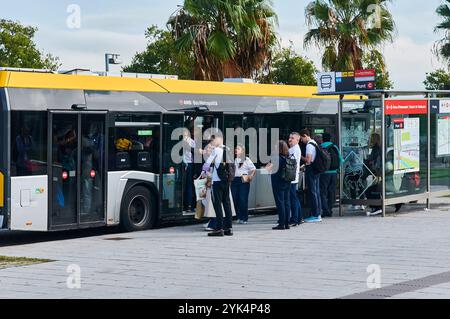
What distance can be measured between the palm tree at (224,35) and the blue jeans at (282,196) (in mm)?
13044

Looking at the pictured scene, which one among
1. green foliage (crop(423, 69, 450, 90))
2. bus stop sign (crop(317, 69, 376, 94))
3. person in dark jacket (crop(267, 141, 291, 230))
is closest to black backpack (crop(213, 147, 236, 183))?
person in dark jacket (crop(267, 141, 291, 230))

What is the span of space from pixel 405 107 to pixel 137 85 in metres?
5.48

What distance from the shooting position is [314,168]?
1877cm

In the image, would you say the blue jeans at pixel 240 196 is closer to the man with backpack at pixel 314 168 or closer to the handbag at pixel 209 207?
the man with backpack at pixel 314 168

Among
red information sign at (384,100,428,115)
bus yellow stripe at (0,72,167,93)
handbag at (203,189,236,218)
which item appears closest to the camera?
bus yellow stripe at (0,72,167,93)

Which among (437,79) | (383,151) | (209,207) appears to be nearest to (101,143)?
(209,207)

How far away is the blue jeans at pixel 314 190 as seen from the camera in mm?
18828

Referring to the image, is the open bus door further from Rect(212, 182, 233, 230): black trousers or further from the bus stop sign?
the bus stop sign

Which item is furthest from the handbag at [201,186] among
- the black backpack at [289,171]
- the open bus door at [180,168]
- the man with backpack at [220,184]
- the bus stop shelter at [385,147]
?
the bus stop shelter at [385,147]

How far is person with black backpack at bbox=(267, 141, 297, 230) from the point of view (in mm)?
17156

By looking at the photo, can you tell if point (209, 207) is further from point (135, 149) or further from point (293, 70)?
point (293, 70)
